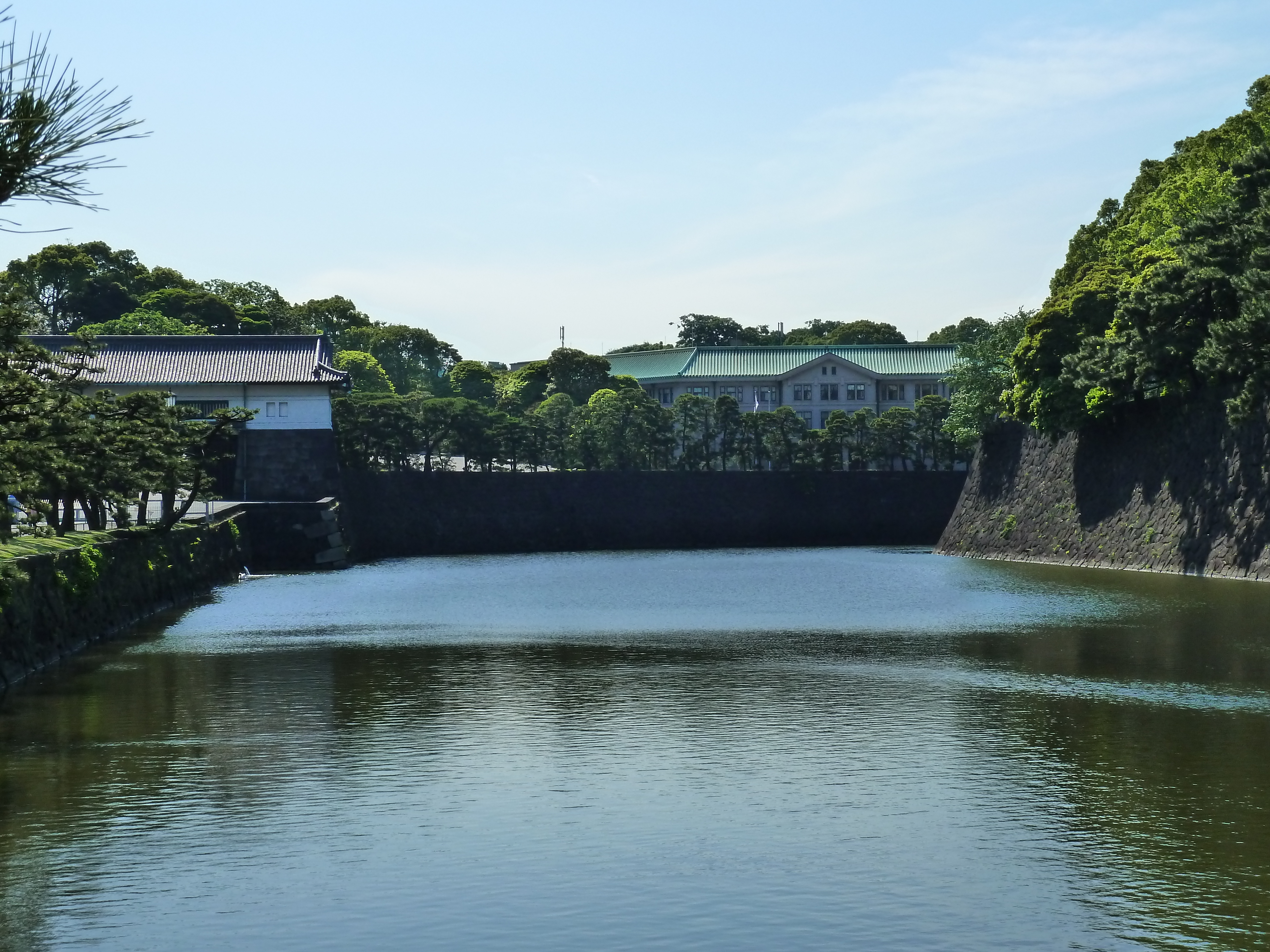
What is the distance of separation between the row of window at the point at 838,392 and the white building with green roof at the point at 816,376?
5cm

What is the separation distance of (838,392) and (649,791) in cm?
9188

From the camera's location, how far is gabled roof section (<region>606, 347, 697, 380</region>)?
358 ft

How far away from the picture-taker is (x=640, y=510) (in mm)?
71375

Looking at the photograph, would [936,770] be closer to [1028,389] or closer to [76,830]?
[76,830]

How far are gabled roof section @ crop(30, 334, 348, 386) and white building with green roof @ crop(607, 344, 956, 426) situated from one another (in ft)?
150

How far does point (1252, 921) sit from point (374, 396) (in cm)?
6634

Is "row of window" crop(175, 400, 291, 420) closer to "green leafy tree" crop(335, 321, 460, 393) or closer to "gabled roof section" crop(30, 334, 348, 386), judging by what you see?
"gabled roof section" crop(30, 334, 348, 386)

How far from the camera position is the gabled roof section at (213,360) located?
60938 millimetres

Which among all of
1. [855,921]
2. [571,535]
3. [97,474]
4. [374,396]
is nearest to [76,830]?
[855,921]

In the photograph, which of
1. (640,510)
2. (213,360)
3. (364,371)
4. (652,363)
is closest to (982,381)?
(640,510)

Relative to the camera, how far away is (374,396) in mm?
74188

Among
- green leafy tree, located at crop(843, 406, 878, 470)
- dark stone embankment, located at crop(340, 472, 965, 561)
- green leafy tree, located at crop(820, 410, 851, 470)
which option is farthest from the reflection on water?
green leafy tree, located at crop(843, 406, 878, 470)

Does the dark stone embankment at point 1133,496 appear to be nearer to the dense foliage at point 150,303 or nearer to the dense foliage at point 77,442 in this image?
the dense foliage at point 77,442

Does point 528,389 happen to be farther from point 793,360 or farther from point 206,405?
point 206,405
